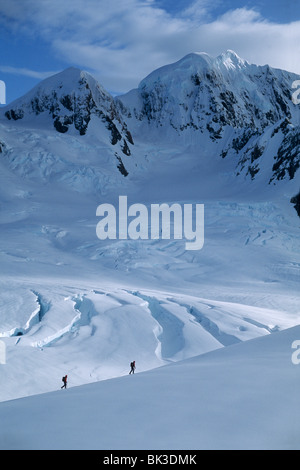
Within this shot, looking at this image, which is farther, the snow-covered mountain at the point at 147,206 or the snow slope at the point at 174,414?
the snow-covered mountain at the point at 147,206

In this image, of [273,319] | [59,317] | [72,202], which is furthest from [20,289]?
[72,202]

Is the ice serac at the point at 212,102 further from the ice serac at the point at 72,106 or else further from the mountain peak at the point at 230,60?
the ice serac at the point at 72,106

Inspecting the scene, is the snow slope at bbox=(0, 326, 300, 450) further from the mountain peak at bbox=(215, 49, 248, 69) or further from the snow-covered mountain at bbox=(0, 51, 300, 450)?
the mountain peak at bbox=(215, 49, 248, 69)

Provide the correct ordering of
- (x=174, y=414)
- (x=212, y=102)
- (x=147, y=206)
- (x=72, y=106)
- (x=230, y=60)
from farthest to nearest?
(x=230, y=60) → (x=212, y=102) → (x=72, y=106) → (x=147, y=206) → (x=174, y=414)

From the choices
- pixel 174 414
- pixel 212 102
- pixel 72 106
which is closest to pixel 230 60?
pixel 212 102

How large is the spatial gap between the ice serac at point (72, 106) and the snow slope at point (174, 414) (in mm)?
64488

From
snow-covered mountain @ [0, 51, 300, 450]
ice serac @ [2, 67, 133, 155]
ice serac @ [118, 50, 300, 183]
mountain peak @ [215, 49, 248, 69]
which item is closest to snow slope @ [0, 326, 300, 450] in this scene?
snow-covered mountain @ [0, 51, 300, 450]

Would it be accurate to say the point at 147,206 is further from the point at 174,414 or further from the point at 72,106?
the point at 174,414

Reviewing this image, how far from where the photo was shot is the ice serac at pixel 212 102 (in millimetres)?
77125

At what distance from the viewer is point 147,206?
47.3m

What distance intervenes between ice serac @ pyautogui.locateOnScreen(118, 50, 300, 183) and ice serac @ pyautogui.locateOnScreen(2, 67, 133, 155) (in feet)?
39.1

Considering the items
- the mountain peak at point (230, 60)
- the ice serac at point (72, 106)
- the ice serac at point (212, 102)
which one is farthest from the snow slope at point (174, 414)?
the mountain peak at point (230, 60)

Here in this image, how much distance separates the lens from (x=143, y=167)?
225ft

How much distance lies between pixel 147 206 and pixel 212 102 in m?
43.3
